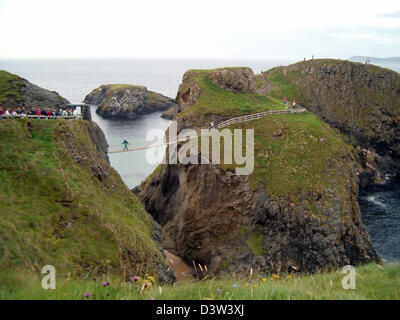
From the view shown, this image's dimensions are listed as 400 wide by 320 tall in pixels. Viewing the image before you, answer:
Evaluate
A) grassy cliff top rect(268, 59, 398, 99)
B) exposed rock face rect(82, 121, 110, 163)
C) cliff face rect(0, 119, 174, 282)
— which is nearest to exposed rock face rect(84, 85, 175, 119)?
grassy cliff top rect(268, 59, 398, 99)

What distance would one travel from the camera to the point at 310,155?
133ft

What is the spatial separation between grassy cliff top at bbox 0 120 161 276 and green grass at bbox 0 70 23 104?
695cm

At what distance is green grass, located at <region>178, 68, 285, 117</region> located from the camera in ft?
151

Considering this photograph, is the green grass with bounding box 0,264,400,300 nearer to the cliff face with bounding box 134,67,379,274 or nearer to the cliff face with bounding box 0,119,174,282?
the cliff face with bounding box 0,119,174,282

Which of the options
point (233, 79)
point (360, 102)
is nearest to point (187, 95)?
point (233, 79)

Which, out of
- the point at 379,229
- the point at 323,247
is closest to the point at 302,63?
the point at 379,229

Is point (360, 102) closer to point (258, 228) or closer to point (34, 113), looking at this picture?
point (258, 228)

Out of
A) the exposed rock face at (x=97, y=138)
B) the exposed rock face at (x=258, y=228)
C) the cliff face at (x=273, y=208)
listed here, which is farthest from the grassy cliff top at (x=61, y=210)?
the cliff face at (x=273, y=208)

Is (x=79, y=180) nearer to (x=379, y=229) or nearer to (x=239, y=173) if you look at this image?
(x=239, y=173)

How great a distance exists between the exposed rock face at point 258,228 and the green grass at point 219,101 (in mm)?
10249

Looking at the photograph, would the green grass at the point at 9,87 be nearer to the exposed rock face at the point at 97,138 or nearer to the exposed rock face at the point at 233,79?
the exposed rock face at the point at 97,138

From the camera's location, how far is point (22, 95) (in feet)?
104

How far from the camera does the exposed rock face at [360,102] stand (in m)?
73.4
